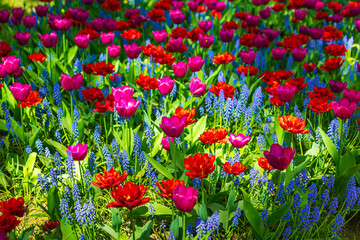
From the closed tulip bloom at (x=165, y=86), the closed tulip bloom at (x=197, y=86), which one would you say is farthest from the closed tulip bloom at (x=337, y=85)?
the closed tulip bloom at (x=165, y=86)

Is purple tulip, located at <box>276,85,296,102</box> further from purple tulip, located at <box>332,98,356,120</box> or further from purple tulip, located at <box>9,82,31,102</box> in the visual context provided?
purple tulip, located at <box>9,82,31,102</box>

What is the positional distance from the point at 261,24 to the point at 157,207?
4.06 meters

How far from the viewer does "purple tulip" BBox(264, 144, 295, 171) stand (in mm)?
1859

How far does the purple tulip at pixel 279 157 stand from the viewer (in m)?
1.86

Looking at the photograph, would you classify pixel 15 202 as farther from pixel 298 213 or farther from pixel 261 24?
pixel 261 24

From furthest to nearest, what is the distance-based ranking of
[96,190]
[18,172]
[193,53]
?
[193,53] → [18,172] → [96,190]

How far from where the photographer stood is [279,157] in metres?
1.86

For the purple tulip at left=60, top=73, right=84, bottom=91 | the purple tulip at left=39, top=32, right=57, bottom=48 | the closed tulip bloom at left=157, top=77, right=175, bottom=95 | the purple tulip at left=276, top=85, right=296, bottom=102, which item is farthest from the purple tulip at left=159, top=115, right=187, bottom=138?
the purple tulip at left=39, top=32, right=57, bottom=48

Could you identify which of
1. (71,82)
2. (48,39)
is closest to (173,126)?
(71,82)

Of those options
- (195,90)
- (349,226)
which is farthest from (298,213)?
(195,90)

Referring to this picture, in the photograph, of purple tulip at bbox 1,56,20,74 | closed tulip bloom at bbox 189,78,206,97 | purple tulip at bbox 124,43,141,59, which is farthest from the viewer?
purple tulip at bbox 124,43,141,59

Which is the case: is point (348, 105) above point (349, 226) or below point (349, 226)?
above

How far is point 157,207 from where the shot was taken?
2199mm

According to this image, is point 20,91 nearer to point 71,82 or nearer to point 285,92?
→ point 71,82
